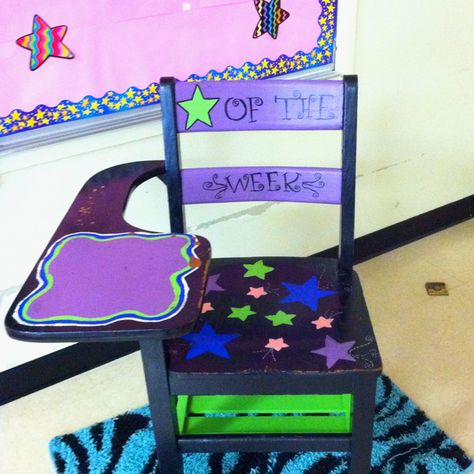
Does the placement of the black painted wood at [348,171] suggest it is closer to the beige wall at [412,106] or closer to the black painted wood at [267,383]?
the black painted wood at [267,383]

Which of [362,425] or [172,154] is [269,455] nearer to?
[362,425]

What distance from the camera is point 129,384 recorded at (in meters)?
1.59

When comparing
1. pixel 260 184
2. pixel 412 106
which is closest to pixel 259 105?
pixel 260 184

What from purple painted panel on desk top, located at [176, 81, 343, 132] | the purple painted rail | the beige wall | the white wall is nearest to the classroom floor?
the white wall

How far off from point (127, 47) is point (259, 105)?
0.36 m

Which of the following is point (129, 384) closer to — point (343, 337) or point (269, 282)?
point (269, 282)

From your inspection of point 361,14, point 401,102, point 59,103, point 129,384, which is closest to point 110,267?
point 59,103

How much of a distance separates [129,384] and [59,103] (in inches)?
29.2

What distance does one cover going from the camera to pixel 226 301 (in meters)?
1.17

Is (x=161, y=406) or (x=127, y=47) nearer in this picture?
(x=161, y=406)

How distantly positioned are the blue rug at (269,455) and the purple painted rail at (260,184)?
0.58 m

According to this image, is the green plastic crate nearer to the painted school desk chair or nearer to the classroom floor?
the painted school desk chair

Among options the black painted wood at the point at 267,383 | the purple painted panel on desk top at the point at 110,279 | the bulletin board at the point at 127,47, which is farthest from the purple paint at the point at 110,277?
the bulletin board at the point at 127,47

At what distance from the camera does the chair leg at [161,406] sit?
96 cm
